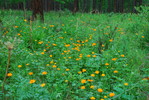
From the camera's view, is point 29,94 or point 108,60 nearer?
point 29,94

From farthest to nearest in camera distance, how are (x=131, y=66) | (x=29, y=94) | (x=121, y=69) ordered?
(x=131, y=66)
(x=121, y=69)
(x=29, y=94)

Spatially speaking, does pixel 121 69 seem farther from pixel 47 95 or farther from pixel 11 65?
pixel 11 65

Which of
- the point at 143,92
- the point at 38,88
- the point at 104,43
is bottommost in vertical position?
the point at 143,92

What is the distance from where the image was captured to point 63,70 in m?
2.84

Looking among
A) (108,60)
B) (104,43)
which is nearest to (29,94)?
(108,60)

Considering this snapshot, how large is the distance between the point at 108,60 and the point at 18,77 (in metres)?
1.65

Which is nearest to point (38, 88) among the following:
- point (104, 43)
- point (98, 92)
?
point (98, 92)

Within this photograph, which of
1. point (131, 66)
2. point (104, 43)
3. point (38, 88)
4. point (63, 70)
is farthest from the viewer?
point (104, 43)

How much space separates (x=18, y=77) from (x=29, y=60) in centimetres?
69

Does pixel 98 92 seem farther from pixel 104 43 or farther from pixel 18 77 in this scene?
pixel 104 43

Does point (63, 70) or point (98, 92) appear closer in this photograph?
point (98, 92)

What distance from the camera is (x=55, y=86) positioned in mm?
2490

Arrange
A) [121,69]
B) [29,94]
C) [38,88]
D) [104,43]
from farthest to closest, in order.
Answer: [104,43] → [121,69] → [38,88] → [29,94]

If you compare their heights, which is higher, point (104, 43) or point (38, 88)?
point (104, 43)
